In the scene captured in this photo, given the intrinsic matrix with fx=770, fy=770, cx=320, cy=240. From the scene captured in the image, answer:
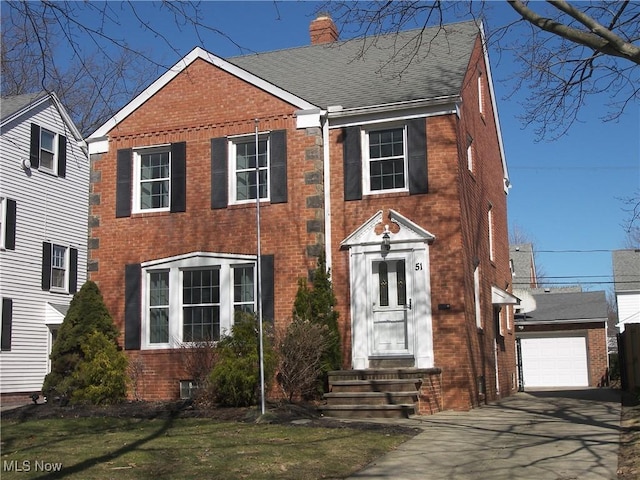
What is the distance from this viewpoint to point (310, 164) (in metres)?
16.1

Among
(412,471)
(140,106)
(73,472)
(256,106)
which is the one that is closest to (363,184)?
Result: (256,106)

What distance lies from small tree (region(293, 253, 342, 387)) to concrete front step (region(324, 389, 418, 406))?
100cm

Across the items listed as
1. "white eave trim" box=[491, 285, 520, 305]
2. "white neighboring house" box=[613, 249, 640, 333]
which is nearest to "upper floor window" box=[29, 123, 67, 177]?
"white eave trim" box=[491, 285, 520, 305]

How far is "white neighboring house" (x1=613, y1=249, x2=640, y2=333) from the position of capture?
3684 cm

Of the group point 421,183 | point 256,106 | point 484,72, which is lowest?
point 421,183

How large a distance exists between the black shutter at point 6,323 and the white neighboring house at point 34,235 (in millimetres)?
30

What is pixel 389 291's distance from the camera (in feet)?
51.1

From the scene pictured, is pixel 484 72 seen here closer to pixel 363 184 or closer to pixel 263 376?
pixel 363 184

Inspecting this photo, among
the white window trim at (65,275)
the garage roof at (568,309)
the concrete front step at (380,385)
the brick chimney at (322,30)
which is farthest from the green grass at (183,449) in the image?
the garage roof at (568,309)

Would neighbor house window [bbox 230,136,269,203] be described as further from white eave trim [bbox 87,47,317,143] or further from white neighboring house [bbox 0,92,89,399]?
white neighboring house [bbox 0,92,89,399]

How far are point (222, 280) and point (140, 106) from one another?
461cm

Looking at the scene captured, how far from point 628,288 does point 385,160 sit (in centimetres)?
2521

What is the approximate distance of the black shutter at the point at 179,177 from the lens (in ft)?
55.5

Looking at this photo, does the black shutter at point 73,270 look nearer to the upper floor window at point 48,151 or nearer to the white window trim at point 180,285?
the upper floor window at point 48,151
